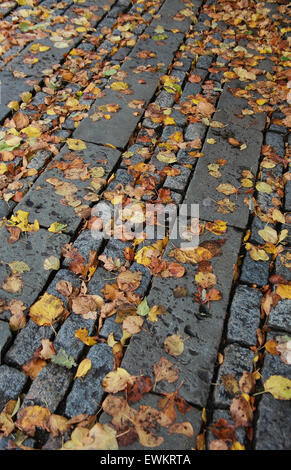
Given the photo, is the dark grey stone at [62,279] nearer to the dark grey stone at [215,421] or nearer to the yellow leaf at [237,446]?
the dark grey stone at [215,421]

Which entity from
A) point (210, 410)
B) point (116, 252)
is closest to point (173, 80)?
point (116, 252)

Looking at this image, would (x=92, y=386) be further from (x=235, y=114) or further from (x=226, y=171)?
(x=235, y=114)

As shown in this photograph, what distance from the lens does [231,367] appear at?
1.92 meters

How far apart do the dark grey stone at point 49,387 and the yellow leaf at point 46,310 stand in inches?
9.4

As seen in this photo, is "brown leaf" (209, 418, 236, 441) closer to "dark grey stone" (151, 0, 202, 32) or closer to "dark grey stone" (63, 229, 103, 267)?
"dark grey stone" (63, 229, 103, 267)

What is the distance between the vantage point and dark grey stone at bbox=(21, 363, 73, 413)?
180cm

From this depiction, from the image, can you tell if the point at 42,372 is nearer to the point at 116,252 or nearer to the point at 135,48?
the point at 116,252

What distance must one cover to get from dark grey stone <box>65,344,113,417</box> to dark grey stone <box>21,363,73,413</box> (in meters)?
0.05

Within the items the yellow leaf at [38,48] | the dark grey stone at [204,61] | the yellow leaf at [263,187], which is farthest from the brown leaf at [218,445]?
the yellow leaf at [38,48]

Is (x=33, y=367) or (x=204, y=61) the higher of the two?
(x=204, y=61)

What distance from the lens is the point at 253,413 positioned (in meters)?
1.79

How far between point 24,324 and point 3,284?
284 millimetres

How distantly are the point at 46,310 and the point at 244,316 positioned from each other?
3.42 ft

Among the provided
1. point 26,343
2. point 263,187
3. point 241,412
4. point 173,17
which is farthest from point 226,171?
point 173,17
